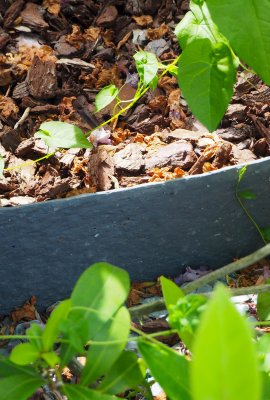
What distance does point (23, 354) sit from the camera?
1.55 ft

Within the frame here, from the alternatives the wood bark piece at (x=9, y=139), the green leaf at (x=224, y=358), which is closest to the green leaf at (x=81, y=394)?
the green leaf at (x=224, y=358)

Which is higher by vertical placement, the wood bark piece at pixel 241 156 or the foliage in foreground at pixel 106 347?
the foliage in foreground at pixel 106 347

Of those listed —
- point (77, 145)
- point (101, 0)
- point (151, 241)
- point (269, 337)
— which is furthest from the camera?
point (101, 0)

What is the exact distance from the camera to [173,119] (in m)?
1.39

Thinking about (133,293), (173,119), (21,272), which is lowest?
(133,293)

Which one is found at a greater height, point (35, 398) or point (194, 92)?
point (194, 92)

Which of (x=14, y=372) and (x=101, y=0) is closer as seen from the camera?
(x=14, y=372)

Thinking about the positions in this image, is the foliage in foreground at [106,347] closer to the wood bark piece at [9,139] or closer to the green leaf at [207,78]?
the green leaf at [207,78]

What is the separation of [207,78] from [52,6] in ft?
3.84

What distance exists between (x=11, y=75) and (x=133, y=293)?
1073 mm

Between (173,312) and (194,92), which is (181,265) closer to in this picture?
(194,92)

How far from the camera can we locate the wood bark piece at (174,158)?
120 cm

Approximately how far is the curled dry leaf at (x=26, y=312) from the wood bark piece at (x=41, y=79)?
83 cm

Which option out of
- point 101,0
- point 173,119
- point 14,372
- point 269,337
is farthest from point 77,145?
point 101,0
